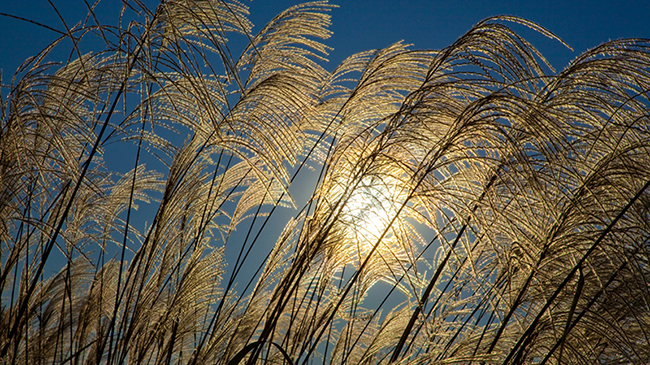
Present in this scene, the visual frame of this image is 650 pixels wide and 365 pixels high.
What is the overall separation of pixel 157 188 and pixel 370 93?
6.27 feet

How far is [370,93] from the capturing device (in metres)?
1.96

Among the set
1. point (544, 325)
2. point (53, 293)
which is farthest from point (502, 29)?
point (53, 293)

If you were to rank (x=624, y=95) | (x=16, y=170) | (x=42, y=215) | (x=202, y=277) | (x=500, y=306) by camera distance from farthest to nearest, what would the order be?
(x=202, y=277) → (x=42, y=215) → (x=500, y=306) → (x=16, y=170) → (x=624, y=95)

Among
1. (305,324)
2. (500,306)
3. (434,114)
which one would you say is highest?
(434,114)

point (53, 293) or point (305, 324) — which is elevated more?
point (53, 293)

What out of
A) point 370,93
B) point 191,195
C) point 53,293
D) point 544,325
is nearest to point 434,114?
point 370,93

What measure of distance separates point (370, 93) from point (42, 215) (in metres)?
Answer: 1.94

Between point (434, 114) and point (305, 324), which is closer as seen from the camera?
point (434, 114)

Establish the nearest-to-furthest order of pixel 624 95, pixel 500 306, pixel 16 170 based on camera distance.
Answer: pixel 624 95
pixel 16 170
pixel 500 306

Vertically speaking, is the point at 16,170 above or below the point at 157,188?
below

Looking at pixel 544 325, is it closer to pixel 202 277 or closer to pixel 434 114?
pixel 434 114

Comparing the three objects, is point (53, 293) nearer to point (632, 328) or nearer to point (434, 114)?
point (434, 114)

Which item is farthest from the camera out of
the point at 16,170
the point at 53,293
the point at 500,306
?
the point at 53,293

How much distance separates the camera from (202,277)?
8.05 feet
